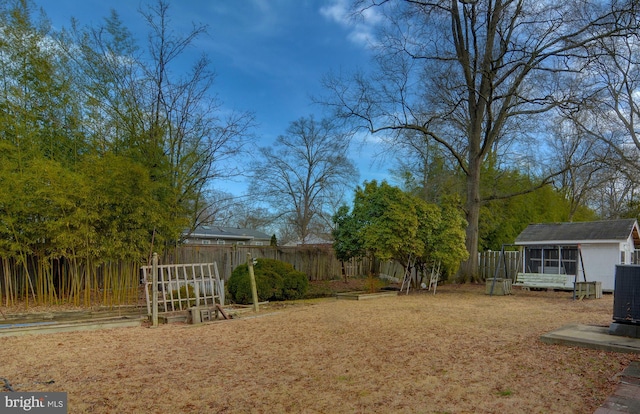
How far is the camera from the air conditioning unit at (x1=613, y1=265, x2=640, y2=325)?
18.3 ft

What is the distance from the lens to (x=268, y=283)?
10953mm

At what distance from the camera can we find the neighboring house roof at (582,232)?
1368cm

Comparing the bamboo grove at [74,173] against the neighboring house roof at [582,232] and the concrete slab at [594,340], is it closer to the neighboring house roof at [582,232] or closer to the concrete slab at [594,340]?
the concrete slab at [594,340]

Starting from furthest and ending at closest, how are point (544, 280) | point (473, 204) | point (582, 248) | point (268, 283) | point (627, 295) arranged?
point (473, 204), point (582, 248), point (544, 280), point (268, 283), point (627, 295)

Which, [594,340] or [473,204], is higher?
[473,204]

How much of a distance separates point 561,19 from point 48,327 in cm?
1528

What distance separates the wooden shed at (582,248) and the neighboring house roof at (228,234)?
19035 mm

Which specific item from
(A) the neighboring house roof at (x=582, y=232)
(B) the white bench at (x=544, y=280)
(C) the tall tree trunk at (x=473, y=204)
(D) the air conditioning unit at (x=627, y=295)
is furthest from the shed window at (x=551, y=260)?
(D) the air conditioning unit at (x=627, y=295)

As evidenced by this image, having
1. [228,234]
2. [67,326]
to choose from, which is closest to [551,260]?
[67,326]

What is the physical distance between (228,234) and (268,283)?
62.7 ft

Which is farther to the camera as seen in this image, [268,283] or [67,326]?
[268,283]

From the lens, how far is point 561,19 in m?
12.8

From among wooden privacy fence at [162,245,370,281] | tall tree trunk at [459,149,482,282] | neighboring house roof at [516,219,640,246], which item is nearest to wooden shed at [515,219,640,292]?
neighboring house roof at [516,219,640,246]

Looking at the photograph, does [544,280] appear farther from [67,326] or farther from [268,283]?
[67,326]
